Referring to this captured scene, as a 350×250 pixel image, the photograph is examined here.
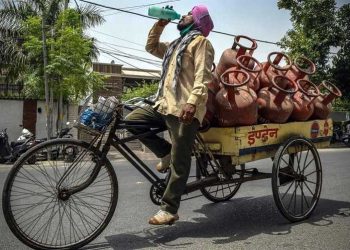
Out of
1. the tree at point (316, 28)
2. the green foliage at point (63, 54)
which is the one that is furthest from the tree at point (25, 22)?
the tree at point (316, 28)

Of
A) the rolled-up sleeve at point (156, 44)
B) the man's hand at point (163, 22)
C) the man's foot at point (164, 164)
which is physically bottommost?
the man's foot at point (164, 164)

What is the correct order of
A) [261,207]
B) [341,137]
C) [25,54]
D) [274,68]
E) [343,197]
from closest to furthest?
[274,68] < [261,207] < [343,197] < [25,54] < [341,137]

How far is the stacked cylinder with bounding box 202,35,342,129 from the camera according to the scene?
396cm

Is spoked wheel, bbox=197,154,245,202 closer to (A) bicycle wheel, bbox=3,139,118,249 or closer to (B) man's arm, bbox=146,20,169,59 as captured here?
(A) bicycle wheel, bbox=3,139,118,249

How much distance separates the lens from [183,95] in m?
3.57

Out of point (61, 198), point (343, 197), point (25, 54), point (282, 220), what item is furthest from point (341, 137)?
point (61, 198)

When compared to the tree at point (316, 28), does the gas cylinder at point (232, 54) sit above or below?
below

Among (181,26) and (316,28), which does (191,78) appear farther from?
(316,28)

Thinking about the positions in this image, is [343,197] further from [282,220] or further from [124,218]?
[124,218]

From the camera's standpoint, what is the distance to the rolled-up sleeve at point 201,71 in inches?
134

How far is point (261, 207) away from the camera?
497 cm

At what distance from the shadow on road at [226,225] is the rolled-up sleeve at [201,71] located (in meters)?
1.20

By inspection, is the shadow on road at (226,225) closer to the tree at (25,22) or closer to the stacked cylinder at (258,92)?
the stacked cylinder at (258,92)

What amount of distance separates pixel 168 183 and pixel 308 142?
5.69 ft
